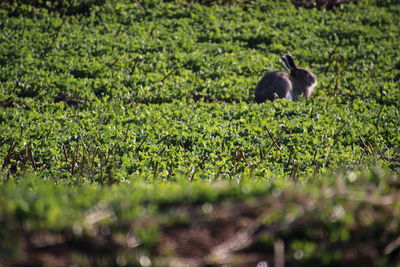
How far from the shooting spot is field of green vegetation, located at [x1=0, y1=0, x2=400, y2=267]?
113 inches

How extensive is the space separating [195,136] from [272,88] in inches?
140

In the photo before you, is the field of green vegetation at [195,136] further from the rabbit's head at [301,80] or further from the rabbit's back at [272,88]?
the rabbit's head at [301,80]

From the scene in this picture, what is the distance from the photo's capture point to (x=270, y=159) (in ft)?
26.7

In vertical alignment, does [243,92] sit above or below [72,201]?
below

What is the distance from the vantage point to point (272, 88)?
11516 millimetres

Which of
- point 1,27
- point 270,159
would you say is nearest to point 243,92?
point 270,159

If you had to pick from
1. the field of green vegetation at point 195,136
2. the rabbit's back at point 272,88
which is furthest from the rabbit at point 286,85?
the field of green vegetation at point 195,136

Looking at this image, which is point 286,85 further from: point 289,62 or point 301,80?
point 289,62

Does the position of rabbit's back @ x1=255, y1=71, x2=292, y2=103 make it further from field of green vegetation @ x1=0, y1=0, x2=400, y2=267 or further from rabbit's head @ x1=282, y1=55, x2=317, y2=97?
rabbit's head @ x1=282, y1=55, x2=317, y2=97

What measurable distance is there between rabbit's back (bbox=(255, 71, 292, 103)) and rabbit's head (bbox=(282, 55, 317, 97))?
52cm

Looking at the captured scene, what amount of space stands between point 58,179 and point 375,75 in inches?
409

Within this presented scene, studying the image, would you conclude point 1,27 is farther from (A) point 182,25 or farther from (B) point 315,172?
(B) point 315,172

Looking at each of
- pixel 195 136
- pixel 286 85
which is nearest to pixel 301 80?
pixel 286 85

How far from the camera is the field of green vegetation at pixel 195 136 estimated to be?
2875mm
